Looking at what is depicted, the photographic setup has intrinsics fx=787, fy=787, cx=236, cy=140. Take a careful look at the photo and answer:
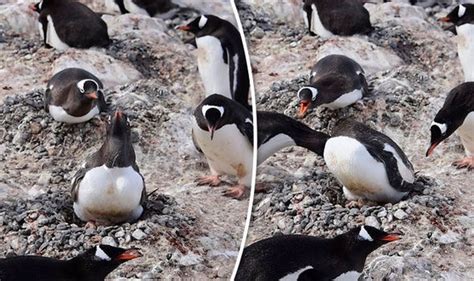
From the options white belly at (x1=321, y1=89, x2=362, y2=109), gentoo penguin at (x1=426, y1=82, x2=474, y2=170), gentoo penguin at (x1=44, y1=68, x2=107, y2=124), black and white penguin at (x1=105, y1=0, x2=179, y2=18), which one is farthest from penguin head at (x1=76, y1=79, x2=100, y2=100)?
gentoo penguin at (x1=426, y1=82, x2=474, y2=170)

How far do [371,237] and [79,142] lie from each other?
0.56m

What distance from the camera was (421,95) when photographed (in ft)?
4.43

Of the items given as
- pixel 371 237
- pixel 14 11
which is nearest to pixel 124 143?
pixel 14 11

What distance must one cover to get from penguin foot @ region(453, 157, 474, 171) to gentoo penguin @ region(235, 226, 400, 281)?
0.26 metres

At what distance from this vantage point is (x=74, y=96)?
2.41 ft

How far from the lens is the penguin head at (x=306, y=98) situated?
1.12 m

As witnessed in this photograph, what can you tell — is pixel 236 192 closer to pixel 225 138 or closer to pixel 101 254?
pixel 225 138

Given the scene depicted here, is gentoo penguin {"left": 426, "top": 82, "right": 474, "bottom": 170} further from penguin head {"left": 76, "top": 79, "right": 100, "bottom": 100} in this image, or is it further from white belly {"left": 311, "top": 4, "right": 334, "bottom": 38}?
penguin head {"left": 76, "top": 79, "right": 100, "bottom": 100}

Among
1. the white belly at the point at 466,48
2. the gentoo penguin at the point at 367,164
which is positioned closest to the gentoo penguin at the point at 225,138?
the gentoo penguin at the point at 367,164

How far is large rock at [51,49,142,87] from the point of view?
81cm

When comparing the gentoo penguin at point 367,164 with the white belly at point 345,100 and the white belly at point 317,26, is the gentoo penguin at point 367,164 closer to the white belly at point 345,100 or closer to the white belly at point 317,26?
the white belly at point 345,100

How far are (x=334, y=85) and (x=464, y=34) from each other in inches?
19.8

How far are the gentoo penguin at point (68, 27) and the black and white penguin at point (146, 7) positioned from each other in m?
0.03

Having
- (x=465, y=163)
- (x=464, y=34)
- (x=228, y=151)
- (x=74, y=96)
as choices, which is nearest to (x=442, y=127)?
(x=465, y=163)
